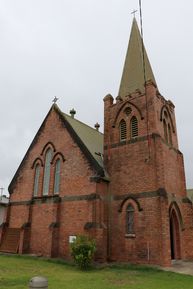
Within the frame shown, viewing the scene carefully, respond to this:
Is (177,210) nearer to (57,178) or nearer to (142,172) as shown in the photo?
(142,172)

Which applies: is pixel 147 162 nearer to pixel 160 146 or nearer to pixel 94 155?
pixel 160 146

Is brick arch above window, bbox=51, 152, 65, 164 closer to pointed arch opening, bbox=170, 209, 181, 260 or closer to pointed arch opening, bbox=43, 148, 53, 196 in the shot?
pointed arch opening, bbox=43, 148, 53, 196

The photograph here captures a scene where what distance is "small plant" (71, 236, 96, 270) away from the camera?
617 inches

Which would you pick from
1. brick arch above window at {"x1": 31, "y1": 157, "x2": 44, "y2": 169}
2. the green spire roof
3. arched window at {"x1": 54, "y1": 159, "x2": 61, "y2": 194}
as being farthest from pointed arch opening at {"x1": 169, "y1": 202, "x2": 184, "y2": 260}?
brick arch above window at {"x1": 31, "y1": 157, "x2": 44, "y2": 169}

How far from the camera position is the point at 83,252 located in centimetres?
1576

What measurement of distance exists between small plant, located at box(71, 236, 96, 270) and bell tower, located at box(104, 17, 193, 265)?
2988mm

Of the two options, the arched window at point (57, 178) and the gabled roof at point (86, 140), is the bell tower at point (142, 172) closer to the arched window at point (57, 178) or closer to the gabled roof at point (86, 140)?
the gabled roof at point (86, 140)

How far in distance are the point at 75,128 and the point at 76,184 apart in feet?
17.6

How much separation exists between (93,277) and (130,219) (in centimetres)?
585

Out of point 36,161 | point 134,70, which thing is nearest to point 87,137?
point 36,161

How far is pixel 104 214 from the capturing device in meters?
19.1

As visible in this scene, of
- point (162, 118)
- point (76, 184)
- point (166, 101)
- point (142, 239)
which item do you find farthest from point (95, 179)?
point (166, 101)

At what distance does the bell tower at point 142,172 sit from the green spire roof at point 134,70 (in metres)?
0.10

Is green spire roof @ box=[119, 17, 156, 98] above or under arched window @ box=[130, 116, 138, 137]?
above
